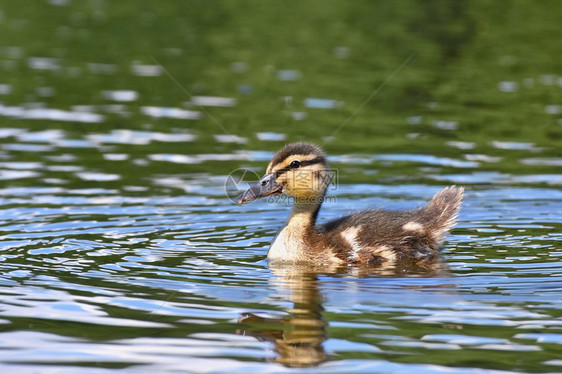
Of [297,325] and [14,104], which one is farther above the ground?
[14,104]

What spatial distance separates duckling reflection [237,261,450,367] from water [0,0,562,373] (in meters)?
0.03

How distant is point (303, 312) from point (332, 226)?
7.78 feet

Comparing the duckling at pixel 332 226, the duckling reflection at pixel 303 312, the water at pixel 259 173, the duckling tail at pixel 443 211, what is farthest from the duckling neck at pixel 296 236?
the duckling tail at pixel 443 211

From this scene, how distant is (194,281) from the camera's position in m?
8.56

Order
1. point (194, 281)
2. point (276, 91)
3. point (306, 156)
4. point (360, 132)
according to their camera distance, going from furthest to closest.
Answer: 1. point (276, 91)
2. point (360, 132)
3. point (306, 156)
4. point (194, 281)

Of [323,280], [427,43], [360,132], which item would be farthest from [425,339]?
[427,43]

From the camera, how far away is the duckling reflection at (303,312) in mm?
6883

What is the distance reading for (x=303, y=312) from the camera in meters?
7.77

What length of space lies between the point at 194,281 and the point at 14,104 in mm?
9284

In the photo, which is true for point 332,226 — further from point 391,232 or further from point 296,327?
point 296,327

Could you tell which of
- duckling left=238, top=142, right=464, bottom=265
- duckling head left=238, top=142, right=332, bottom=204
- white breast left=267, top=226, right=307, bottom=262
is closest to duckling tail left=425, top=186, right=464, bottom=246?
duckling left=238, top=142, right=464, bottom=265

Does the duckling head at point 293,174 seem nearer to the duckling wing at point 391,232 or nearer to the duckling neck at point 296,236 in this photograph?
the duckling neck at point 296,236

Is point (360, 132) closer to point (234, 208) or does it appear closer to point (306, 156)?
point (234, 208)

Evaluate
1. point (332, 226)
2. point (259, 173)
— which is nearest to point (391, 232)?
point (332, 226)
